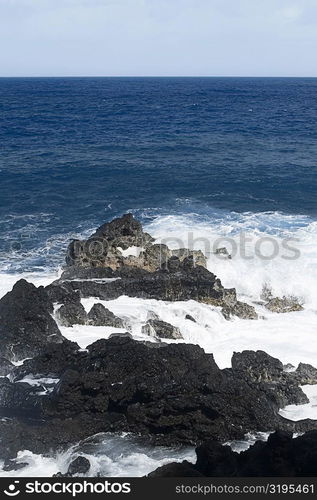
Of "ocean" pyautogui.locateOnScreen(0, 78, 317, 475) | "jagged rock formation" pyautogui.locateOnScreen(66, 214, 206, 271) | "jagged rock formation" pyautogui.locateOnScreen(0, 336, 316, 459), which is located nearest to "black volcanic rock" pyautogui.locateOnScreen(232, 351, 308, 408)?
"jagged rock formation" pyautogui.locateOnScreen(0, 336, 316, 459)

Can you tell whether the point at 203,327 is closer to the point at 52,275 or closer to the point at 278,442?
the point at 52,275

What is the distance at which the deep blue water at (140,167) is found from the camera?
125 ft

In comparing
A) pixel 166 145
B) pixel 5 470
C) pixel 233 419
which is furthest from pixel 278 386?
pixel 166 145

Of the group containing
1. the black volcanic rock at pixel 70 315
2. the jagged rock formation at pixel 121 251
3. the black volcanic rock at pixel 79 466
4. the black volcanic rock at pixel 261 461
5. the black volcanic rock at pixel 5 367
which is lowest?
the black volcanic rock at pixel 79 466

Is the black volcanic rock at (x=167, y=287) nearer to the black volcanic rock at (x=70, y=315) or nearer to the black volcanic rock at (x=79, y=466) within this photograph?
the black volcanic rock at (x=70, y=315)

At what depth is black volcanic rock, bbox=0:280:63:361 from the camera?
19234 millimetres

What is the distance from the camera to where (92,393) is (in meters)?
15.9

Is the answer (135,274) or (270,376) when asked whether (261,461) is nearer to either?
(270,376)

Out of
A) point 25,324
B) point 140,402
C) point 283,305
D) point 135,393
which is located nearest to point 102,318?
point 25,324

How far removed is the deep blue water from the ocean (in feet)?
0.45

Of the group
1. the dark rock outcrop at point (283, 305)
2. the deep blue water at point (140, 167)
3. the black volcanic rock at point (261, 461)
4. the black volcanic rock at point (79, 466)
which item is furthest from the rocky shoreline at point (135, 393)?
the deep blue water at point (140, 167)

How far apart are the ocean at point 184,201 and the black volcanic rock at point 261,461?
2.19m

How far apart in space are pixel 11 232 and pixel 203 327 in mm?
15481

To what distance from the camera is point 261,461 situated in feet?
39.3
